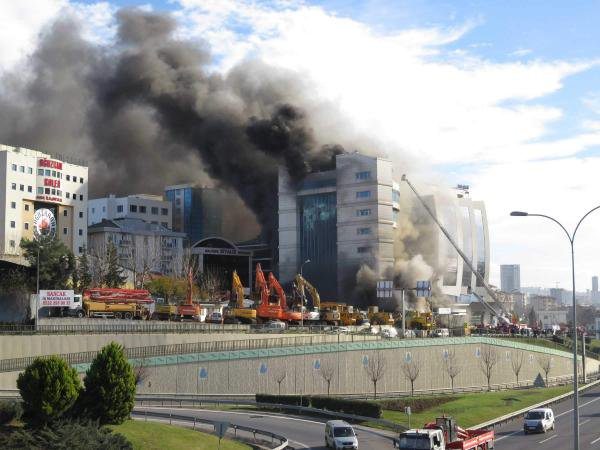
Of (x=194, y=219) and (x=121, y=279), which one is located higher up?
(x=194, y=219)

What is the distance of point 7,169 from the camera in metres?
123

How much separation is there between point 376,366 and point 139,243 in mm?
80086

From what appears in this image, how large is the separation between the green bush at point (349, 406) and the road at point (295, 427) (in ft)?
4.89

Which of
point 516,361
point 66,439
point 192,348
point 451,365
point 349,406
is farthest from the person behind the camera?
point 516,361

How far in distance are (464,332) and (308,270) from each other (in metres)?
38.8

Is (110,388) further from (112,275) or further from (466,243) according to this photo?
(466,243)

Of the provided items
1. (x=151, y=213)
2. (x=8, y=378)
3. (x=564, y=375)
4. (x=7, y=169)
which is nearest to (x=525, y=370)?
(x=564, y=375)

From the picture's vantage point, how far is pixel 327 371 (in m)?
74.1

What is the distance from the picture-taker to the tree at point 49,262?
85.8 m

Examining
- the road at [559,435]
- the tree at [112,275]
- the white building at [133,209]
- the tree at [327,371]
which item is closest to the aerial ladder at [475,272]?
the white building at [133,209]

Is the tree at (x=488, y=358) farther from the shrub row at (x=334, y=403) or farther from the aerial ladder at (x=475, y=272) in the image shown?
Answer: the aerial ladder at (x=475, y=272)

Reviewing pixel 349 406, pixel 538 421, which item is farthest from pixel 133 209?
pixel 538 421

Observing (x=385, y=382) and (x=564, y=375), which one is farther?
(x=564, y=375)

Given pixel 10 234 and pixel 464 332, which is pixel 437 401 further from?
pixel 10 234
